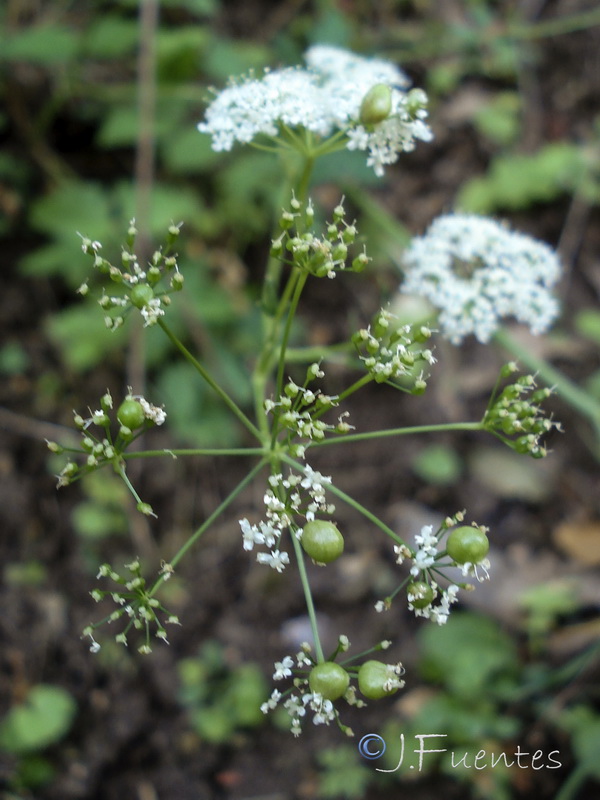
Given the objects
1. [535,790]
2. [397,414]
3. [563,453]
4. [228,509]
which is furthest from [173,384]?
[535,790]

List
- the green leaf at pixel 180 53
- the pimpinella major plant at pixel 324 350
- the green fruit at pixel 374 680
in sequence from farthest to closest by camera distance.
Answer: the green leaf at pixel 180 53 < the pimpinella major plant at pixel 324 350 < the green fruit at pixel 374 680

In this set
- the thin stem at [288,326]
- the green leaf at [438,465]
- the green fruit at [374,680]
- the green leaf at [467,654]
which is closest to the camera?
the green fruit at [374,680]

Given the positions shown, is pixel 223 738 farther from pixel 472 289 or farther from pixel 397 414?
pixel 472 289

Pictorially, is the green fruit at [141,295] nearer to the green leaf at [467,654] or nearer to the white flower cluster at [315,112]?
the white flower cluster at [315,112]

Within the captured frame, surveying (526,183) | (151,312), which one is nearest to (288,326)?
(151,312)

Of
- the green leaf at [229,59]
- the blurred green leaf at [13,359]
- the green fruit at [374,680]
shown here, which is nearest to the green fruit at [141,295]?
the green fruit at [374,680]
